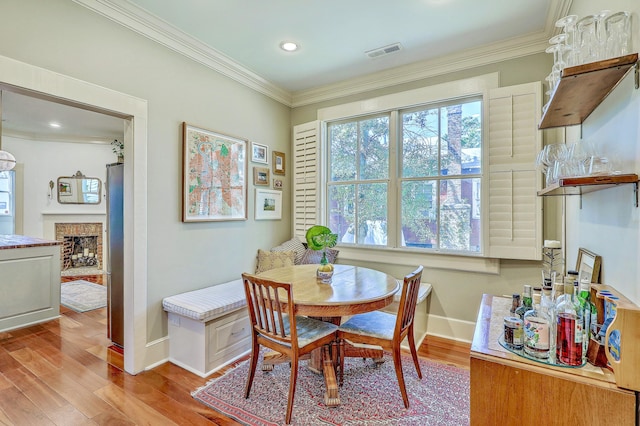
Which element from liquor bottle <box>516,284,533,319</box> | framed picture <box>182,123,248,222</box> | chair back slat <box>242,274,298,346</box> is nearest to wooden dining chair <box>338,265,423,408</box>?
chair back slat <box>242,274,298,346</box>

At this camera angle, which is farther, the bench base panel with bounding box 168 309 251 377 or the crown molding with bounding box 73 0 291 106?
the bench base panel with bounding box 168 309 251 377

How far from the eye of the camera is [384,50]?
9.71 feet

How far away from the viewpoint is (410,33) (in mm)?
2676

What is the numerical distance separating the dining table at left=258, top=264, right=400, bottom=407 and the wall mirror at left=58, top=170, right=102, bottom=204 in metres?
5.85

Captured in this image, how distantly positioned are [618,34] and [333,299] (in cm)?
181

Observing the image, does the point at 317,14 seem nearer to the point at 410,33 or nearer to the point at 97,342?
the point at 410,33

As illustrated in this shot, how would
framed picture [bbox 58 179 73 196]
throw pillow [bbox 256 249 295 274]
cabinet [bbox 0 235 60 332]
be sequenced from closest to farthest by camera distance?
cabinet [bbox 0 235 60 332]
throw pillow [bbox 256 249 295 274]
framed picture [bbox 58 179 73 196]

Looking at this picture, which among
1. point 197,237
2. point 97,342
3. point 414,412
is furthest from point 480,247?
point 97,342

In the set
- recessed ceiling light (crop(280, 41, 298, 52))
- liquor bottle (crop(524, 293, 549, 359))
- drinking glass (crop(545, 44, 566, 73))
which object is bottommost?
liquor bottle (crop(524, 293, 549, 359))

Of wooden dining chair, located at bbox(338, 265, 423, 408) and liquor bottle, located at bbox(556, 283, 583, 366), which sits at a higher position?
liquor bottle, located at bbox(556, 283, 583, 366)

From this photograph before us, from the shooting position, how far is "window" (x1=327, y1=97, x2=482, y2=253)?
3.04 metres

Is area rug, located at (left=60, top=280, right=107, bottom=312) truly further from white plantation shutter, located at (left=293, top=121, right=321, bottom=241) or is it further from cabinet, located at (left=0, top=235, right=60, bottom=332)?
white plantation shutter, located at (left=293, top=121, right=321, bottom=241)

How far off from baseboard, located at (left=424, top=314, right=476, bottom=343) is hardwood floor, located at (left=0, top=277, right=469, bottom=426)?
85mm

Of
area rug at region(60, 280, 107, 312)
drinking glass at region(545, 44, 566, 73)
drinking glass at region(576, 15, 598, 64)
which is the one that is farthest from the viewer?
area rug at region(60, 280, 107, 312)
